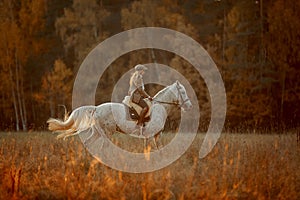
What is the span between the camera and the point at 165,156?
11273mm

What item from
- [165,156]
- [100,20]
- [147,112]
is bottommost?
[165,156]

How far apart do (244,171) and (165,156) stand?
2.64 metres

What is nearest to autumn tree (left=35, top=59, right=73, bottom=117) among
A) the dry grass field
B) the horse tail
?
the horse tail

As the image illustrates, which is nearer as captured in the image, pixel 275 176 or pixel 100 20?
pixel 275 176

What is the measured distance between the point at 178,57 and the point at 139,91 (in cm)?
1224

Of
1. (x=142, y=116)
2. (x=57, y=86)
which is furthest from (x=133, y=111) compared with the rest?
(x=57, y=86)

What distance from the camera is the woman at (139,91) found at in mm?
12195

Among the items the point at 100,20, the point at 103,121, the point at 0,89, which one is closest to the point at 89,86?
the point at 100,20

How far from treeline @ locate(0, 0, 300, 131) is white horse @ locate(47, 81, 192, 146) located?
7141 mm

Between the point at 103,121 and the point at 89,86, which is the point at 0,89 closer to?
the point at 89,86

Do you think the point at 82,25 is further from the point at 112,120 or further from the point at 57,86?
the point at 112,120

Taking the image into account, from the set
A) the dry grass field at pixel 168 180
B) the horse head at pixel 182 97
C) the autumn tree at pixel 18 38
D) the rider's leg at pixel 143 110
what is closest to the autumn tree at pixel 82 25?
the autumn tree at pixel 18 38

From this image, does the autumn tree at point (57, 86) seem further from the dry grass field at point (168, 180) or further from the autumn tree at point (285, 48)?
the dry grass field at point (168, 180)

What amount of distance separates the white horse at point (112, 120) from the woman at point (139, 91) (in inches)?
8.8
